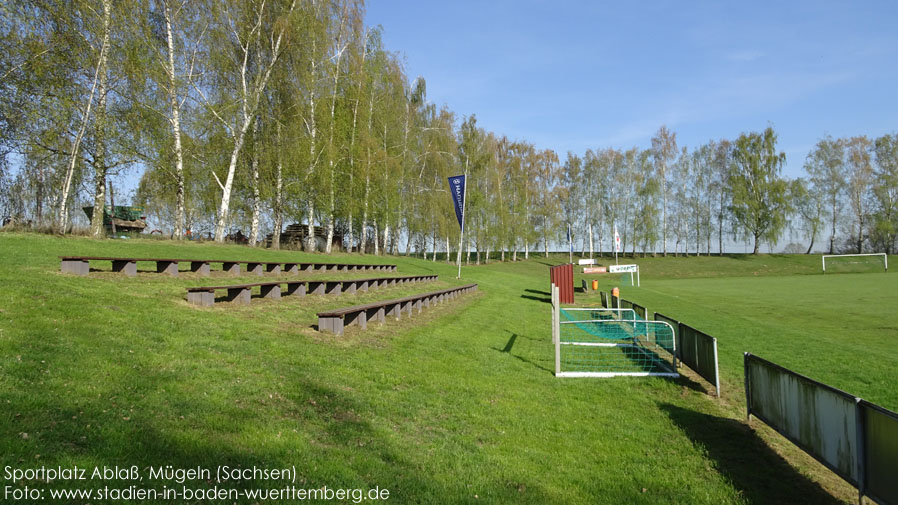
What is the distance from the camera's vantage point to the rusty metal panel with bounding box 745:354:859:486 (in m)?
3.98

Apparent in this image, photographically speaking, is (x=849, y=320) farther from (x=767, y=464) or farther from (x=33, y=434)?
(x=33, y=434)

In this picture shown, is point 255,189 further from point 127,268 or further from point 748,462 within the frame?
point 748,462

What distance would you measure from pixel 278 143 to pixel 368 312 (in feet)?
65.0

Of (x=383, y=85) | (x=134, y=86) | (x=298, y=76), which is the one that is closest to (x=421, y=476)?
(x=134, y=86)

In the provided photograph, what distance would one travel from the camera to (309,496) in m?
3.17

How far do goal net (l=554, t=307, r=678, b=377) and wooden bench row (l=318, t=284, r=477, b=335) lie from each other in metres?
3.55

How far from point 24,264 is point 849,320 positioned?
23.0m

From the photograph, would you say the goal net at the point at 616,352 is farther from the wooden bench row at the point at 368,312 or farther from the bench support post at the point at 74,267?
the bench support post at the point at 74,267

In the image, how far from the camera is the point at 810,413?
15.0 ft

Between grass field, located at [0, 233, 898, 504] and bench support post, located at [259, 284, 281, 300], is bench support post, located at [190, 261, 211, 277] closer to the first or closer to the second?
grass field, located at [0, 233, 898, 504]

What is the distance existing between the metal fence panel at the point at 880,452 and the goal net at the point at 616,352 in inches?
178

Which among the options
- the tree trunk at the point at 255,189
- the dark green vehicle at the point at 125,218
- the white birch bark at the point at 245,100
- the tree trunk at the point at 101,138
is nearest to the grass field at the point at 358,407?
the tree trunk at the point at 101,138

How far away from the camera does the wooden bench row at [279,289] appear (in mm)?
8438

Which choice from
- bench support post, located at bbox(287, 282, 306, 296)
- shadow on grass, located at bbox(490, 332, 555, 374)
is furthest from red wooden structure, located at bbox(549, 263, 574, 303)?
bench support post, located at bbox(287, 282, 306, 296)
